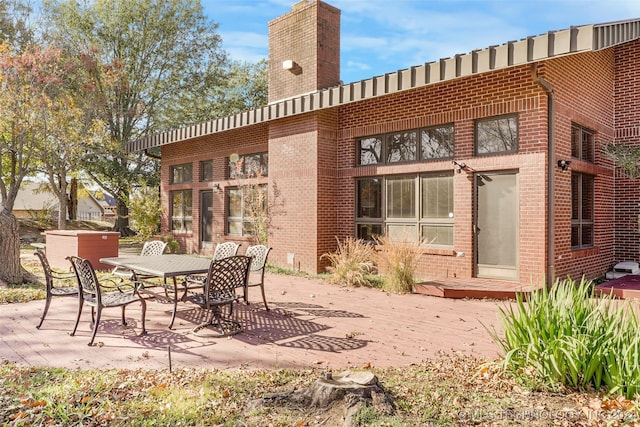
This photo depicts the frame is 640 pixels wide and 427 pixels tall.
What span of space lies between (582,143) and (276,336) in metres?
7.75

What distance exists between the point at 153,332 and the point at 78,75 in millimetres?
19095

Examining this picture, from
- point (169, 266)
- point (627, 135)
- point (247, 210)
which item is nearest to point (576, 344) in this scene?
point (169, 266)

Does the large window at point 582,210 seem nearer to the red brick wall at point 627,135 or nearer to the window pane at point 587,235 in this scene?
the window pane at point 587,235

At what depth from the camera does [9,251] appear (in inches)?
340

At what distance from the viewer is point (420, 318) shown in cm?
650

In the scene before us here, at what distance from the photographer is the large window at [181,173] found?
15897 millimetres

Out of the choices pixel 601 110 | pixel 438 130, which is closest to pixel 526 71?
pixel 438 130

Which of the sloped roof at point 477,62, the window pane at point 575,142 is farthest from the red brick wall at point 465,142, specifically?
the window pane at point 575,142

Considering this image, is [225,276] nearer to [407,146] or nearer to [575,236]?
[407,146]

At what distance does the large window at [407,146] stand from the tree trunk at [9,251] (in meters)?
7.55

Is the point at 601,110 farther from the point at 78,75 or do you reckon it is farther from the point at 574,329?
the point at 78,75

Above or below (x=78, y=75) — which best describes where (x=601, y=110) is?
below

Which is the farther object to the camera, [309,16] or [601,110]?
[309,16]

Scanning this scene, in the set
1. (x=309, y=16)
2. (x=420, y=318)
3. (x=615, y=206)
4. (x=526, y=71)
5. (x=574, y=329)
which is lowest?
(x=420, y=318)
